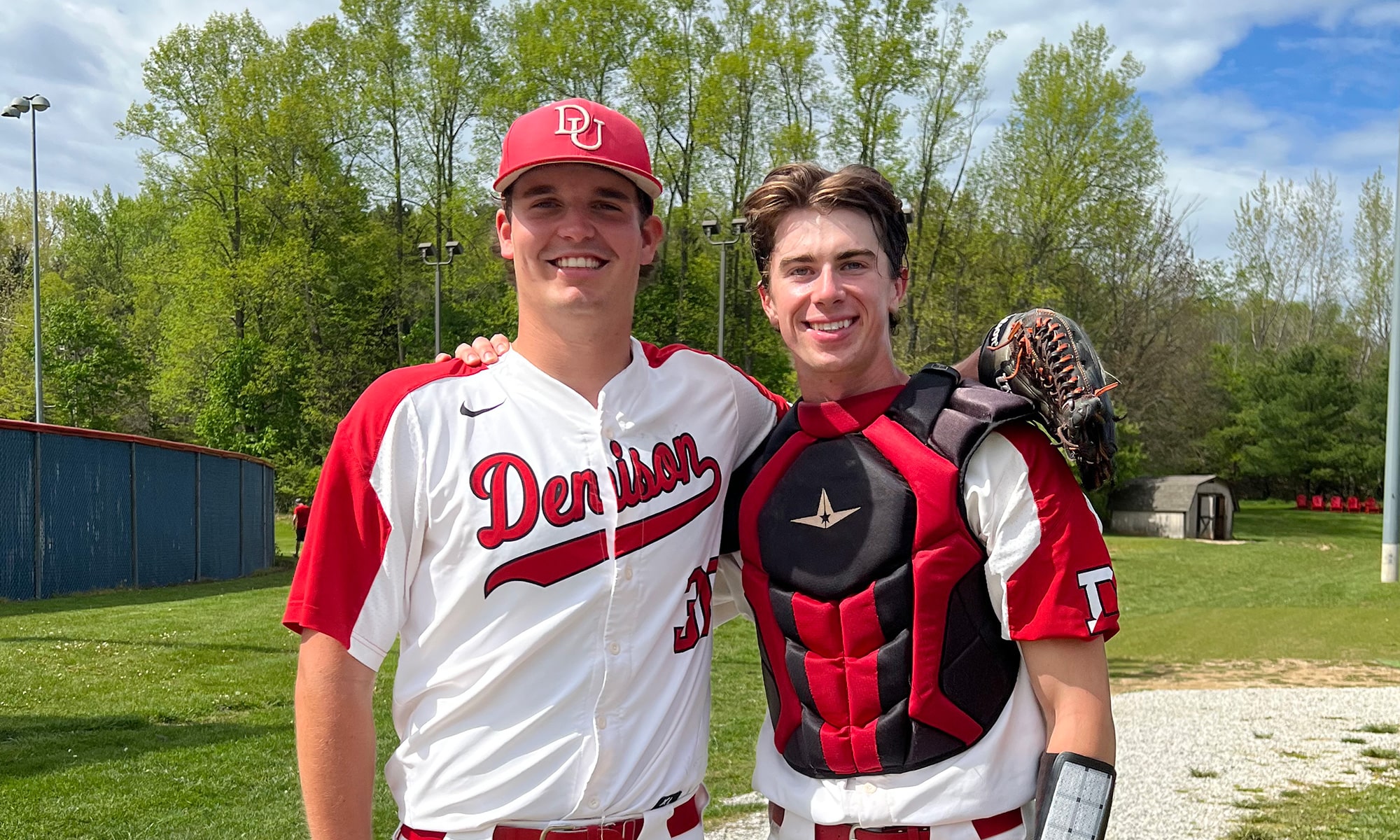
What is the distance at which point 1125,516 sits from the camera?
37906 mm

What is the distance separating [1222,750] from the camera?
820cm

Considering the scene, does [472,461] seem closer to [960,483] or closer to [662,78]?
[960,483]

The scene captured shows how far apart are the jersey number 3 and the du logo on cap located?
3.41 feet

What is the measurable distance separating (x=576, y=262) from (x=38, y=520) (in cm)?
1710

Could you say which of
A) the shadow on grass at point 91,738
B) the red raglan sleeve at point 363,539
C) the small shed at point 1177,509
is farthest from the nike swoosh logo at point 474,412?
the small shed at point 1177,509

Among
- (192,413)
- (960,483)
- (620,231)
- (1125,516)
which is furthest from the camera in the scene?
(192,413)

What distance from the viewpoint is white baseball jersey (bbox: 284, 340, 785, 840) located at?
2287mm

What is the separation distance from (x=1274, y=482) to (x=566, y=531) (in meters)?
59.1

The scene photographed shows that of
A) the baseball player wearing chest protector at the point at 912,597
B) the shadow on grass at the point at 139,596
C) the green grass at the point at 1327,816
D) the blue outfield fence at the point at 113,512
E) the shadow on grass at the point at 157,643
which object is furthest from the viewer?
the blue outfield fence at the point at 113,512

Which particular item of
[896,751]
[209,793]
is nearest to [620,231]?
[896,751]

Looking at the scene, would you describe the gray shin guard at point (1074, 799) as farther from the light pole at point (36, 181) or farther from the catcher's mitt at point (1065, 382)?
the light pole at point (36, 181)

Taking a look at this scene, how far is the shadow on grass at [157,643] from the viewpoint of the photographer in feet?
38.8

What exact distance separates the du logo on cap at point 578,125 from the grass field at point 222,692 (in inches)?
185

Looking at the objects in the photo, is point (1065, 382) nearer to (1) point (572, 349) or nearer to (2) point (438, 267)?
(1) point (572, 349)
